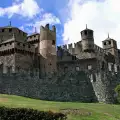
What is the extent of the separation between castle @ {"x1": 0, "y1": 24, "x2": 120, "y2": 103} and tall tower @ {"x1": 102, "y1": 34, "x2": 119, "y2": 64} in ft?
38.0

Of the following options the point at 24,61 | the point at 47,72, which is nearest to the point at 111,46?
the point at 24,61

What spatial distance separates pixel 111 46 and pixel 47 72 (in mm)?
41721

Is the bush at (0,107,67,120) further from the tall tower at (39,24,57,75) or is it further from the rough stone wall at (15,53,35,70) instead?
the tall tower at (39,24,57,75)

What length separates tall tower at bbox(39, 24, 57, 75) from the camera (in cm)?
6756

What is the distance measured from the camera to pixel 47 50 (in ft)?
224

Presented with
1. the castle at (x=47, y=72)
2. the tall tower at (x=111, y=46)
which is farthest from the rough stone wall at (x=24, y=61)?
the tall tower at (x=111, y=46)

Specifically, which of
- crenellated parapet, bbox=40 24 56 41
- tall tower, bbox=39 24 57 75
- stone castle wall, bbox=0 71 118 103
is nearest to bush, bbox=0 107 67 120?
stone castle wall, bbox=0 71 118 103

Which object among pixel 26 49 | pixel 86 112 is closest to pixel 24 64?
pixel 26 49

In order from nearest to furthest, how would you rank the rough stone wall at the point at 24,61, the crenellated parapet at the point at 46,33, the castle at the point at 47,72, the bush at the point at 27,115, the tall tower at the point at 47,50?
the bush at the point at 27,115, the castle at the point at 47,72, the rough stone wall at the point at 24,61, the tall tower at the point at 47,50, the crenellated parapet at the point at 46,33

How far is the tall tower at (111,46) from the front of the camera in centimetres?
9463

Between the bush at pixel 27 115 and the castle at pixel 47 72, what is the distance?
24.8 metres

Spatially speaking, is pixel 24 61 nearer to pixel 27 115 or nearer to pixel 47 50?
pixel 47 50

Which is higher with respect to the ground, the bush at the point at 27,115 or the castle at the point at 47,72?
the castle at the point at 47,72

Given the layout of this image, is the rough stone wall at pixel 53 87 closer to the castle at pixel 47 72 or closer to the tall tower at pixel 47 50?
the castle at pixel 47 72
